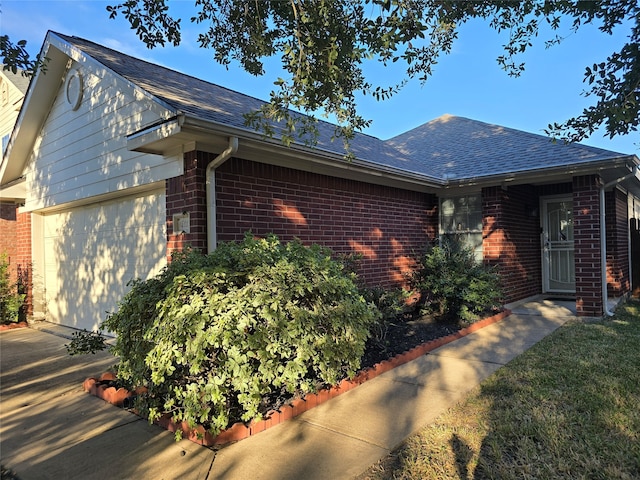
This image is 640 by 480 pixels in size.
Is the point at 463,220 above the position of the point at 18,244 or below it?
above

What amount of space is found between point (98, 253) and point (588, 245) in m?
8.90

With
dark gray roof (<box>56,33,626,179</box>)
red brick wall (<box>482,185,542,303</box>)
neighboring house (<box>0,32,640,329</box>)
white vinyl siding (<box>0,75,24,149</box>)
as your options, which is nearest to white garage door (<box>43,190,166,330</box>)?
neighboring house (<box>0,32,640,329</box>)

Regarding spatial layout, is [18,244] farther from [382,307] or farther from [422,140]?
[422,140]

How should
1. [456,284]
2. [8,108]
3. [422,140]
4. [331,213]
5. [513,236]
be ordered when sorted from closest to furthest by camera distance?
[331,213], [456,284], [513,236], [8,108], [422,140]

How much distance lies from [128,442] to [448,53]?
19.3ft

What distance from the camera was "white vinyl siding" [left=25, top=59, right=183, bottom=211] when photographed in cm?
598

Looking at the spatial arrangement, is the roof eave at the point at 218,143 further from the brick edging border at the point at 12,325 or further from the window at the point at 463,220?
the brick edging border at the point at 12,325

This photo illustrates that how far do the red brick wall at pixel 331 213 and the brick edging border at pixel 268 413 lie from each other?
2.09 m

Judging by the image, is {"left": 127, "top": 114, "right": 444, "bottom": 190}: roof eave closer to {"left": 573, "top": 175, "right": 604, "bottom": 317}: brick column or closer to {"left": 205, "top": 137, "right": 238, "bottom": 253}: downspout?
{"left": 205, "top": 137, "right": 238, "bottom": 253}: downspout

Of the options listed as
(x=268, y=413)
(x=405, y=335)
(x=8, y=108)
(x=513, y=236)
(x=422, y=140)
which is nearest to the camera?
(x=268, y=413)

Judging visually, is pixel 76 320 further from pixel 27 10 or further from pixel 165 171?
pixel 27 10

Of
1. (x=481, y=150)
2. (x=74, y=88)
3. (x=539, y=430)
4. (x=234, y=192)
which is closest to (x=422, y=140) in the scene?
(x=481, y=150)

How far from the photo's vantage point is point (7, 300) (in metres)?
8.70

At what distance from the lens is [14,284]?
913cm
